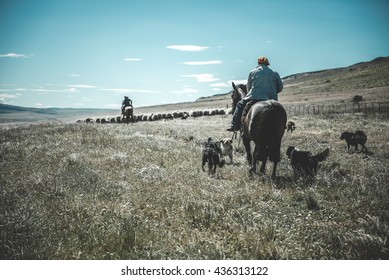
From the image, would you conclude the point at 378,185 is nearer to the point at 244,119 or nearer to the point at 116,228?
the point at 244,119

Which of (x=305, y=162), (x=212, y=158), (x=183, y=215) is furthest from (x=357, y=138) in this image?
(x=183, y=215)

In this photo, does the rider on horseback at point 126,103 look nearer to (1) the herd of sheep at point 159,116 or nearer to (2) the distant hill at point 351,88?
(1) the herd of sheep at point 159,116

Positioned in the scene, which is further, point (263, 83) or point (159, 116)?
point (159, 116)

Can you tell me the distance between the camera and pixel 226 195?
20.7 ft

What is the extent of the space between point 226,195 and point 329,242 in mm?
2371

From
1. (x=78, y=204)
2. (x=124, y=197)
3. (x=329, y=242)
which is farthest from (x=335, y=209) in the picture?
(x=78, y=204)

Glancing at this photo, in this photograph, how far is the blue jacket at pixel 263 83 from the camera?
30.1 feet

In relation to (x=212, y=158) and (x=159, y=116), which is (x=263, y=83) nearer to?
(x=212, y=158)

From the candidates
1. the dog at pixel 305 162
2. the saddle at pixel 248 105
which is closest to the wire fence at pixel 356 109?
the dog at pixel 305 162

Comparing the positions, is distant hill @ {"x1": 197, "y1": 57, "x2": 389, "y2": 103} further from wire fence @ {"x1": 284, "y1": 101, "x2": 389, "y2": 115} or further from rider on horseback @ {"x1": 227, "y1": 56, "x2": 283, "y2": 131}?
rider on horseback @ {"x1": 227, "y1": 56, "x2": 283, "y2": 131}

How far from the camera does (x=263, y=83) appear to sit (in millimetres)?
9203

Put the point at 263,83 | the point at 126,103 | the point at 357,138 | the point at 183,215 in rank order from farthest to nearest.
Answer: the point at 126,103 → the point at 357,138 → the point at 263,83 → the point at 183,215

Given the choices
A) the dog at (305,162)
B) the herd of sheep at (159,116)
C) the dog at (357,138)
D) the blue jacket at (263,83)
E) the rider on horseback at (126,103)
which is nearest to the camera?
the dog at (305,162)
